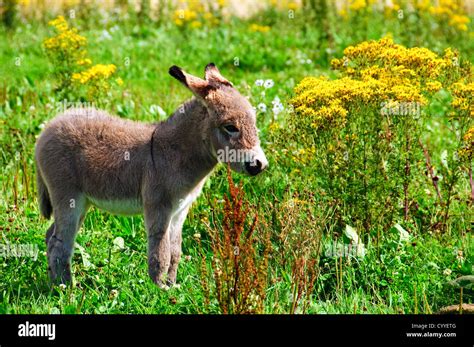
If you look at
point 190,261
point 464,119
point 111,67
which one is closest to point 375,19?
point 111,67

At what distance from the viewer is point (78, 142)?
6703 mm

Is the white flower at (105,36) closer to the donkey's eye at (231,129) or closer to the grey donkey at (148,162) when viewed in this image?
the grey donkey at (148,162)

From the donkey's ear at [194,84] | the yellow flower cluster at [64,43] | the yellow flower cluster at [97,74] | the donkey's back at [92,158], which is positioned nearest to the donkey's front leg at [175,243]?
the donkey's back at [92,158]

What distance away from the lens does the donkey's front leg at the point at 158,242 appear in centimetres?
631

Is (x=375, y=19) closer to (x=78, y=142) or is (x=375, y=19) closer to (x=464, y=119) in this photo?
(x=464, y=119)

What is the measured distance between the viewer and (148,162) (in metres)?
6.48

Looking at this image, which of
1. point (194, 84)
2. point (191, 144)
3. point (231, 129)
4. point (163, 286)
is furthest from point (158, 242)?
point (194, 84)

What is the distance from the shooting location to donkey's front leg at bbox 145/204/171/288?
20.7 feet

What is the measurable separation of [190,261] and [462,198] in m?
2.80

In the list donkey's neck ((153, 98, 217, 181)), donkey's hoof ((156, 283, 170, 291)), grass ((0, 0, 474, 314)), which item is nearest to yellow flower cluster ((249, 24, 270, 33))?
grass ((0, 0, 474, 314))

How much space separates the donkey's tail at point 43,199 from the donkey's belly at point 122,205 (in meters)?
0.61

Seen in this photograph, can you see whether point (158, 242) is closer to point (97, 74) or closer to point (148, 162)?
point (148, 162)

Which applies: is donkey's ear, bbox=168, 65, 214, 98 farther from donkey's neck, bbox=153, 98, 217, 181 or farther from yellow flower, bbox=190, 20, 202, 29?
yellow flower, bbox=190, 20, 202, 29
